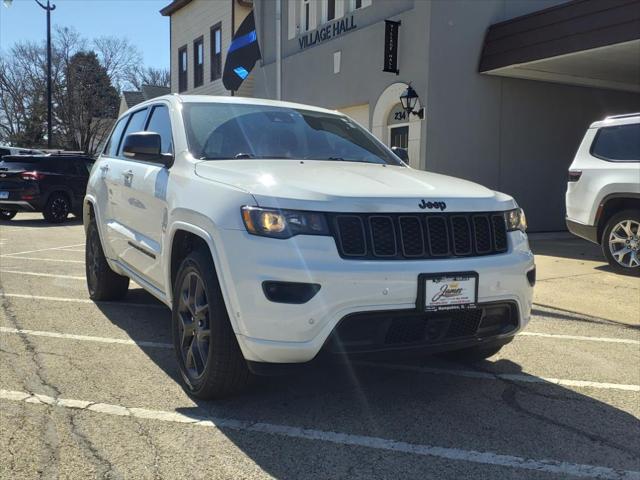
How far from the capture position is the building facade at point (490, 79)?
11383 millimetres

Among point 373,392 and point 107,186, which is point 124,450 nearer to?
point 373,392

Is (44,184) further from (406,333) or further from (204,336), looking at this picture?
(406,333)

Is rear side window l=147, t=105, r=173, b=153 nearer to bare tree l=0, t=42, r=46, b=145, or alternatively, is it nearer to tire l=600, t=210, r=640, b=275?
tire l=600, t=210, r=640, b=275

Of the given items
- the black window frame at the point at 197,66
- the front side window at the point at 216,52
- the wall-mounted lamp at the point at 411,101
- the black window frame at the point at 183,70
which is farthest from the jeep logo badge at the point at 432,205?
the black window frame at the point at 183,70

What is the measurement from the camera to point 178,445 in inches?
119

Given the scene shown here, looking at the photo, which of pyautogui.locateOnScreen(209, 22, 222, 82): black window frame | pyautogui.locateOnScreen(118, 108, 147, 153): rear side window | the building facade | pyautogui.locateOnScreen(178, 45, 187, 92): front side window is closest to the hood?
pyautogui.locateOnScreen(118, 108, 147, 153): rear side window

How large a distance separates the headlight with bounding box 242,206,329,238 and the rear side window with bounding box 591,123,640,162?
648 cm

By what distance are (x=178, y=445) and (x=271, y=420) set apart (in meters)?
0.53

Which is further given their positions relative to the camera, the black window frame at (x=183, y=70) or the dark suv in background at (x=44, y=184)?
the black window frame at (x=183, y=70)

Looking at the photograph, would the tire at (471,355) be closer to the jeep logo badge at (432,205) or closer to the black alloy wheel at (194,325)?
the jeep logo badge at (432,205)

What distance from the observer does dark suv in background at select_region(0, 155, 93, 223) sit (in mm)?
15156

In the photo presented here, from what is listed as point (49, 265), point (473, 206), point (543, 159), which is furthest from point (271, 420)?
point (543, 159)

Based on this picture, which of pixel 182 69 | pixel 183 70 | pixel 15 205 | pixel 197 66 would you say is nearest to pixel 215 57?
pixel 197 66

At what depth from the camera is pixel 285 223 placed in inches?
118
